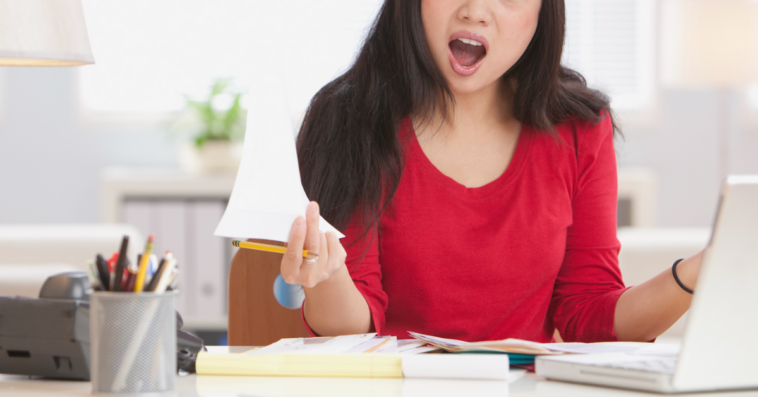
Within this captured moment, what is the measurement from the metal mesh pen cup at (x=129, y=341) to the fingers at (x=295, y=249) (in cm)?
17

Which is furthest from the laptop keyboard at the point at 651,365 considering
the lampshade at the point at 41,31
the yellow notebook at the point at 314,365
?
the lampshade at the point at 41,31

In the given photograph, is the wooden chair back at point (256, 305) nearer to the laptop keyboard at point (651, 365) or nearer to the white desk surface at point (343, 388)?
the white desk surface at point (343, 388)

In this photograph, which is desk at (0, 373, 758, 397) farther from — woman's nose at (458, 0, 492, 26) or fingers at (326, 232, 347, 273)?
woman's nose at (458, 0, 492, 26)

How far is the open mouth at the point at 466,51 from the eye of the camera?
1.10 meters

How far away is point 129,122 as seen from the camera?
3.51 metres

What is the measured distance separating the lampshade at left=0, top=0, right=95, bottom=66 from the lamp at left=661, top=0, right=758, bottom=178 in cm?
267

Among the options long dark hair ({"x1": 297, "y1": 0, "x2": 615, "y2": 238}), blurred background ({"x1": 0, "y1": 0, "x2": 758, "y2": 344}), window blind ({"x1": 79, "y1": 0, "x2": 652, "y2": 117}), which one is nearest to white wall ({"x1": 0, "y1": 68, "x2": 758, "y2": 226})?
blurred background ({"x1": 0, "y1": 0, "x2": 758, "y2": 344})

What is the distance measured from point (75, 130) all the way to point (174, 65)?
1.76ft

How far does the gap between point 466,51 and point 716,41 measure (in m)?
2.25

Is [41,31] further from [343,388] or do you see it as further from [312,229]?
[343,388]

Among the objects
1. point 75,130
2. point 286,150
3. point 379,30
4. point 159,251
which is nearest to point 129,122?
point 75,130

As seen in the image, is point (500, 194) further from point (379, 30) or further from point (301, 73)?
point (301, 73)

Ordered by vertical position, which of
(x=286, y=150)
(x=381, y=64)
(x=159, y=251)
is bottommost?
(x=159, y=251)

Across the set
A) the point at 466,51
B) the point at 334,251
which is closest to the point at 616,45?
the point at 466,51
